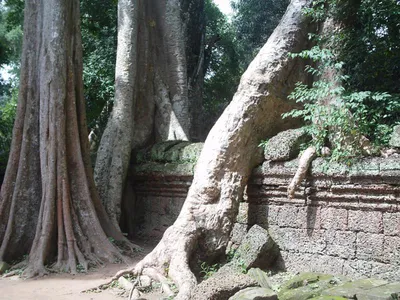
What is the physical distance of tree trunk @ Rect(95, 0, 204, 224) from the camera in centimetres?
677

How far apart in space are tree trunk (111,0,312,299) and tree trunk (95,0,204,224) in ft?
6.43

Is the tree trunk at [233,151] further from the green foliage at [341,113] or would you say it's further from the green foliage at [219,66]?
the green foliage at [219,66]

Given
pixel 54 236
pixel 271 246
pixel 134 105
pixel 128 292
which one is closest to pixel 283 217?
pixel 271 246

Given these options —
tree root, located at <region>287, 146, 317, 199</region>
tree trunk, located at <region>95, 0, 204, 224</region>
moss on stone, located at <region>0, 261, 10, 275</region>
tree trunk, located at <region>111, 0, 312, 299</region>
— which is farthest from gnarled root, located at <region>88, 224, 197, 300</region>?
tree trunk, located at <region>95, 0, 204, 224</region>

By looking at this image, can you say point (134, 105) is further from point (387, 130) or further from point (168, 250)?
point (387, 130)

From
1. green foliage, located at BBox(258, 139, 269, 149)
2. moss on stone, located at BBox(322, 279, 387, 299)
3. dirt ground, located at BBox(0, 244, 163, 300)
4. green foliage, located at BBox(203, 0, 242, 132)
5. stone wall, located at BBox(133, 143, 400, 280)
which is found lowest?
dirt ground, located at BBox(0, 244, 163, 300)

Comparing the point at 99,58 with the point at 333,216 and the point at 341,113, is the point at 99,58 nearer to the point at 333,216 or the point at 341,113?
the point at 341,113

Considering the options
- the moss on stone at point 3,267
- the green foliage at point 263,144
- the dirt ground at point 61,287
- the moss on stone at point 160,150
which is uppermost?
the moss on stone at point 160,150

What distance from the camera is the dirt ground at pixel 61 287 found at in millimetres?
4250

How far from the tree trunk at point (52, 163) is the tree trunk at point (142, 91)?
0.77 meters

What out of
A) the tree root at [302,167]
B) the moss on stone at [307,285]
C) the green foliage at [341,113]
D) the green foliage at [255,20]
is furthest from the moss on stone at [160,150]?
the green foliage at [255,20]

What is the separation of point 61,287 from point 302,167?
8.67ft

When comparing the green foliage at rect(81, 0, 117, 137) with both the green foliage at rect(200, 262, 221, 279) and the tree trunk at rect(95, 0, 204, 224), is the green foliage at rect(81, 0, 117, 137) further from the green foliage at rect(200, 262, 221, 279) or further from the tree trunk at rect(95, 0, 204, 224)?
the green foliage at rect(200, 262, 221, 279)

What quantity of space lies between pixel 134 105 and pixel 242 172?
2956 millimetres
